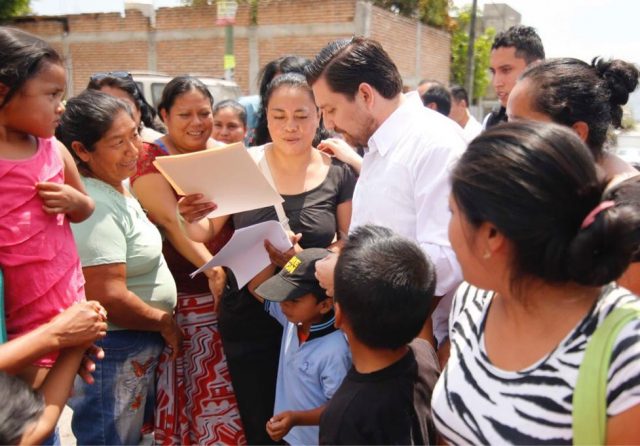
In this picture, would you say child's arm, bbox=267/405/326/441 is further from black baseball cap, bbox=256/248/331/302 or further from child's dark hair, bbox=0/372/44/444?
child's dark hair, bbox=0/372/44/444

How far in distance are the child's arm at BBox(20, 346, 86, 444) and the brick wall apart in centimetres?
1343

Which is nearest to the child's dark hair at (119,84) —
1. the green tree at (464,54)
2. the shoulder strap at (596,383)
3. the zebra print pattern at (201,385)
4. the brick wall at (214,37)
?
the zebra print pattern at (201,385)

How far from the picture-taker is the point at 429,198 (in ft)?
5.46

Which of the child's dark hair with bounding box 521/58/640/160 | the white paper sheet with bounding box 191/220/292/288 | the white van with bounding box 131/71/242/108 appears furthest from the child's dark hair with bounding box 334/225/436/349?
the white van with bounding box 131/71/242/108

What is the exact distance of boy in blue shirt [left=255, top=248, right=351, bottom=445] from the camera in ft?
6.03

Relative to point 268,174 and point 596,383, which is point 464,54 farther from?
point 596,383

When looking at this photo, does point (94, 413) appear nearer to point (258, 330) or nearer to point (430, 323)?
point (258, 330)

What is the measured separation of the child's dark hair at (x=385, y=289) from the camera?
55.4 inches

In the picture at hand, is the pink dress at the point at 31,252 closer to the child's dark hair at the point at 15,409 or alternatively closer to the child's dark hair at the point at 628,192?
the child's dark hair at the point at 15,409

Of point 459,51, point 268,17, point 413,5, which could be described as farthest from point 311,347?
point 459,51

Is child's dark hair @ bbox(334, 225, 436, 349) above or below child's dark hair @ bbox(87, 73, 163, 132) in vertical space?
below

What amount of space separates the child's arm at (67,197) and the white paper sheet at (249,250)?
477 mm

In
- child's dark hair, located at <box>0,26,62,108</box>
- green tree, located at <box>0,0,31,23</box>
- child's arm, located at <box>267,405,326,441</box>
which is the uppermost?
green tree, located at <box>0,0,31,23</box>

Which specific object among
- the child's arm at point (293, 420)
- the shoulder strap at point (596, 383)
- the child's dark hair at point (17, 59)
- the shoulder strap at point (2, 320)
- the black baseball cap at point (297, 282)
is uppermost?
the child's dark hair at point (17, 59)
